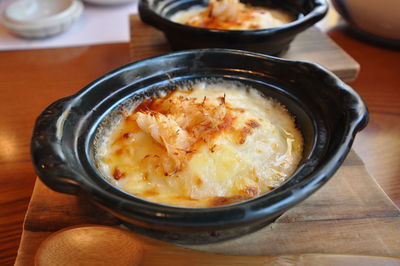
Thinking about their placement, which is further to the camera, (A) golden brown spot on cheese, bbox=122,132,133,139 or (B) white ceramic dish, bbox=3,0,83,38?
(B) white ceramic dish, bbox=3,0,83,38

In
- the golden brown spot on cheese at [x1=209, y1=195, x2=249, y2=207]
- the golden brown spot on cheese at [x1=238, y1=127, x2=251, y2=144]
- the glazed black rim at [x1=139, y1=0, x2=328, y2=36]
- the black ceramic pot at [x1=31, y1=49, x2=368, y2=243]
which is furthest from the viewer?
the glazed black rim at [x1=139, y1=0, x2=328, y2=36]

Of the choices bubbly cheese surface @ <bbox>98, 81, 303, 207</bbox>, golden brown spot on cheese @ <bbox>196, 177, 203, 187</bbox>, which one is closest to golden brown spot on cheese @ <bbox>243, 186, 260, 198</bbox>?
bubbly cheese surface @ <bbox>98, 81, 303, 207</bbox>

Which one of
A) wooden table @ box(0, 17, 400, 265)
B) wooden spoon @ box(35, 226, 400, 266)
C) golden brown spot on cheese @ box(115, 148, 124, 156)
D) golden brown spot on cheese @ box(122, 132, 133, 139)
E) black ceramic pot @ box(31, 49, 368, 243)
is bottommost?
wooden table @ box(0, 17, 400, 265)

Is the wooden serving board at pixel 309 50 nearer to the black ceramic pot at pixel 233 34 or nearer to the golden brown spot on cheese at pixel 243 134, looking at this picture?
the black ceramic pot at pixel 233 34

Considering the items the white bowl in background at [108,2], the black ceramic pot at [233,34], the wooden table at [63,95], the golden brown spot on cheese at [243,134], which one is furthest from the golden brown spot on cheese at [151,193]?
the white bowl in background at [108,2]

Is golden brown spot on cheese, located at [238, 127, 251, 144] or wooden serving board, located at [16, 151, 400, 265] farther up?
golden brown spot on cheese, located at [238, 127, 251, 144]

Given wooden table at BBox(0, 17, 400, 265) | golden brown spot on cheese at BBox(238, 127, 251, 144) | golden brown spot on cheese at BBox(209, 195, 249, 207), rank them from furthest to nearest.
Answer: wooden table at BBox(0, 17, 400, 265)
golden brown spot on cheese at BBox(238, 127, 251, 144)
golden brown spot on cheese at BBox(209, 195, 249, 207)

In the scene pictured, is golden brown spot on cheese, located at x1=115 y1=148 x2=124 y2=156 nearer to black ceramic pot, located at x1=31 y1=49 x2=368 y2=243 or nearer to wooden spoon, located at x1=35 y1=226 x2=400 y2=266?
black ceramic pot, located at x1=31 y1=49 x2=368 y2=243

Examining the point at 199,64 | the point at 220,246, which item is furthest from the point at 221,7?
the point at 220,246

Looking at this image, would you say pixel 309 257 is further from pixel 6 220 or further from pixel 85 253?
pixel 6 220
